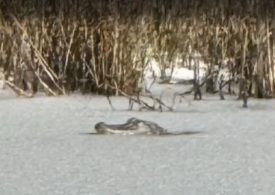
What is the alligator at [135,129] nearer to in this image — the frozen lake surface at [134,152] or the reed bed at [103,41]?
the frozen lake surface at [134,152]

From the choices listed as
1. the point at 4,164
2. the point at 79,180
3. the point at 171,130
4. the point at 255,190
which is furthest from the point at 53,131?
the point at 255,190

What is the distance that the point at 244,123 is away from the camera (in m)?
6.04

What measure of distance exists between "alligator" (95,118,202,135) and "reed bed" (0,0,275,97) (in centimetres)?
169

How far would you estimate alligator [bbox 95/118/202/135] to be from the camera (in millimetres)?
5609

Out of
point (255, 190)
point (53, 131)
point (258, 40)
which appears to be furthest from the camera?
point (258, 40)

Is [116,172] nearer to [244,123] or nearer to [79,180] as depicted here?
[79,180]

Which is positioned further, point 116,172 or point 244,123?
point 244,123

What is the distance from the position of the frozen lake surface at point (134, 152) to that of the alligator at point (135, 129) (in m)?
0.10

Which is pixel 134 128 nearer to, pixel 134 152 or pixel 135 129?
pixel 135 129

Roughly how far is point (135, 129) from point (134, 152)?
642 mm

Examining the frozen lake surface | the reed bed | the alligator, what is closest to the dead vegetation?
the reed bed

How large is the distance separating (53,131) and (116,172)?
126 centimetres

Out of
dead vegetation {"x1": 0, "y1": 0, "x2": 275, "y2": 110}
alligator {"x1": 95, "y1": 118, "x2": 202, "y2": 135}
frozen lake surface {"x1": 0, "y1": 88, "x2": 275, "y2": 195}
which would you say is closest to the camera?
frozen lake surface {"x1": 0, "y1": 88, "x2": 275, "y2": 195}

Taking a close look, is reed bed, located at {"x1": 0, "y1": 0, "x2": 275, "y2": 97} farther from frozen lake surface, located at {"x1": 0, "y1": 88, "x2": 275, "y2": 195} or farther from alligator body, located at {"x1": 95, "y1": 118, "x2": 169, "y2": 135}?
alligator body, located at {"x1": 95, "y1": 118, "x2": 169, "y2": 135}
